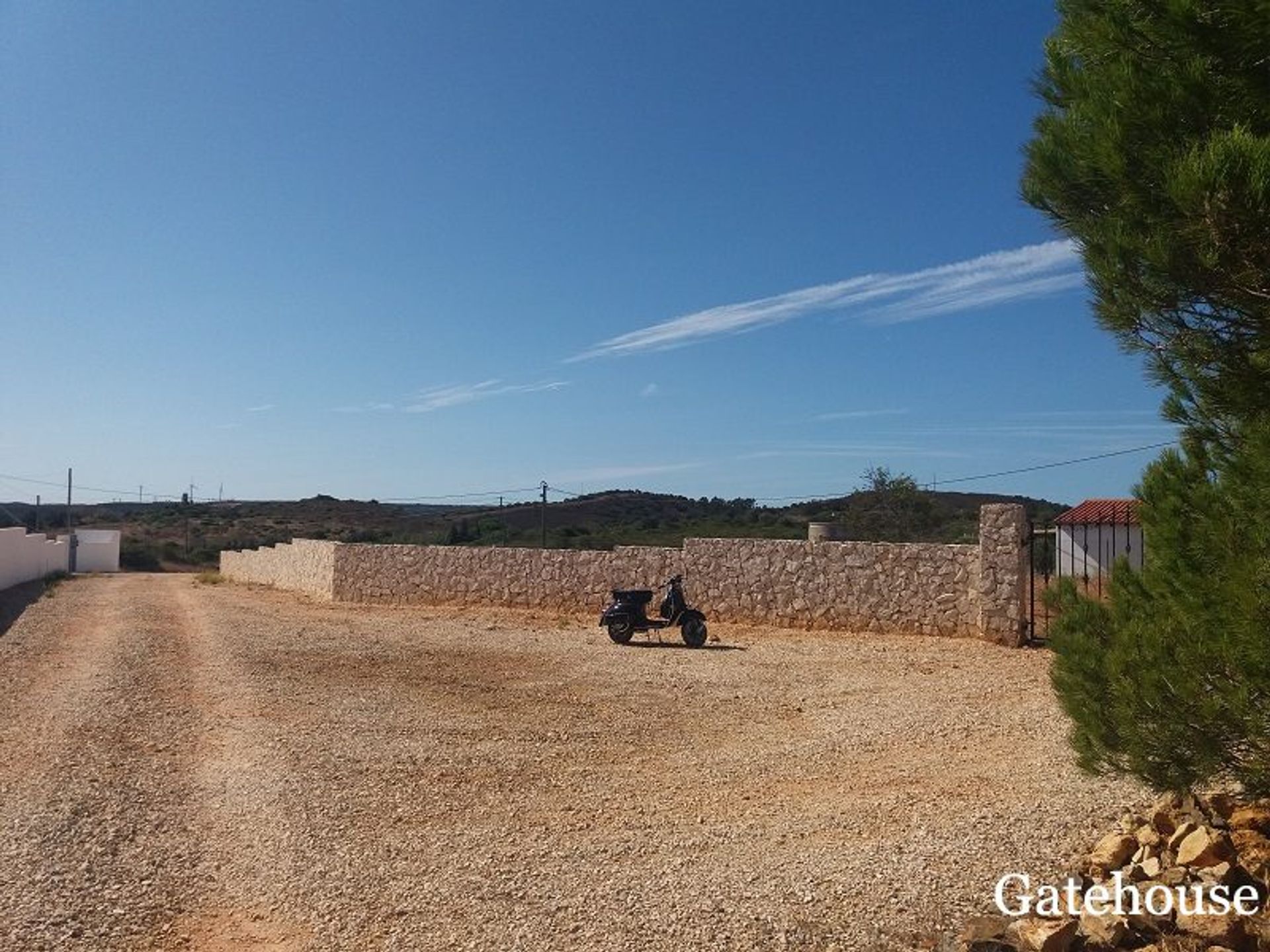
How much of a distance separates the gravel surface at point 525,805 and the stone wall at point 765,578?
2.66 metres

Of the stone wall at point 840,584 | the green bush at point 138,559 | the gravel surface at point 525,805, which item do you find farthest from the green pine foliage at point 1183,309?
the green bush at point 138,559

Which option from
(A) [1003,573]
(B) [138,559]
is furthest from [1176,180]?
(B) [138,559]

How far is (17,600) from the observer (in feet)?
88.8

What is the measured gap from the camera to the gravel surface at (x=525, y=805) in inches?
184

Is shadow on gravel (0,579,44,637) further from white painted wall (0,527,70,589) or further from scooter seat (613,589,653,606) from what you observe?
scooter seat (613,589,653,606)

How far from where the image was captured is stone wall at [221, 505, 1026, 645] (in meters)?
15.1

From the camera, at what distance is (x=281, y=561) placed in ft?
111

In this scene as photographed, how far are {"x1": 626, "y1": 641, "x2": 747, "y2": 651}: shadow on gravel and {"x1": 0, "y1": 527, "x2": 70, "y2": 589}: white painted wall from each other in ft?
79.2

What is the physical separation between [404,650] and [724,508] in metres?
50.2

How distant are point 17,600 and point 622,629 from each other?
19018 millimetres

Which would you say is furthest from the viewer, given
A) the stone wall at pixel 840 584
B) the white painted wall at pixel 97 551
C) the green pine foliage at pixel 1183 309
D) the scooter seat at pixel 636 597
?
the white painted wall at pixel 97 551

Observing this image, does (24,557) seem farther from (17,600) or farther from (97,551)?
(97,551)

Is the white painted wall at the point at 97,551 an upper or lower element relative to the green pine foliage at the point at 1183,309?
lower

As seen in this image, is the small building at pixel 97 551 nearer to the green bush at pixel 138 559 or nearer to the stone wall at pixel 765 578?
the green bush at pixel 138 559
